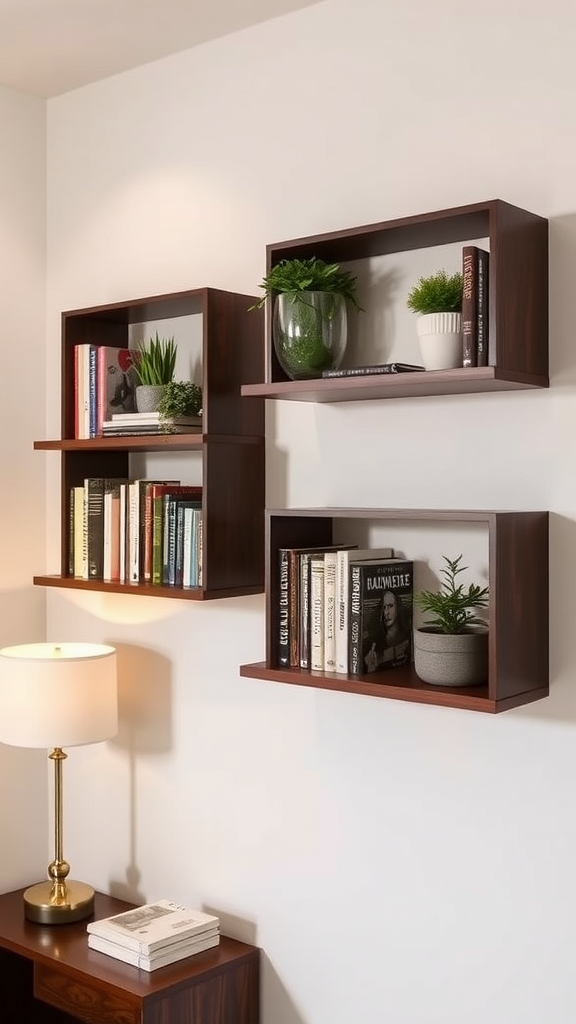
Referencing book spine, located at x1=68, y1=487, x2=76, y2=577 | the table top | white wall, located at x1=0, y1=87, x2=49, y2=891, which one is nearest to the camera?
the table top

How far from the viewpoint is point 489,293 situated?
191cm

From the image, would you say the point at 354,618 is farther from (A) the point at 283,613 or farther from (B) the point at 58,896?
(B) the point at 58,896

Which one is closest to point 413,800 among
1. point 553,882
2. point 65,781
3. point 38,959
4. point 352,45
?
point 553,882

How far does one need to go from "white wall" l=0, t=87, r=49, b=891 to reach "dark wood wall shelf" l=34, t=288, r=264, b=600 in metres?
0.36

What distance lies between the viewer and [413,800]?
7.34 feet

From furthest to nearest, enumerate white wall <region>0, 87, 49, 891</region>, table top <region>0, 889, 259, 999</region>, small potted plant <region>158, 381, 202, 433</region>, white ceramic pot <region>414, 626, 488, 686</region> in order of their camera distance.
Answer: white wall <region>0, 87, 49, 891</region>
small potted plant <region>158, 381, 202, 433</region>
table top <region>0, 889, 259, 999</region>
white ceramic pot <region>414, 626, 488, 686</region>

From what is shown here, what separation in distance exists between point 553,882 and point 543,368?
0.94 m

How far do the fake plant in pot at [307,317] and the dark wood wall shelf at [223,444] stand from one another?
0.26 metres

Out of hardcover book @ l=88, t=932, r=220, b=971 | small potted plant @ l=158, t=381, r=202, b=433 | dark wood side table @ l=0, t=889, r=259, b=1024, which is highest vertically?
small potted plant @ l=158, t=381, r=202, b=433

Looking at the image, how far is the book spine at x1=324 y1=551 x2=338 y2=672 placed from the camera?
213cm

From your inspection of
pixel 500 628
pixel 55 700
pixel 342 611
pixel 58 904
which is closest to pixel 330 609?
pixel 342 611

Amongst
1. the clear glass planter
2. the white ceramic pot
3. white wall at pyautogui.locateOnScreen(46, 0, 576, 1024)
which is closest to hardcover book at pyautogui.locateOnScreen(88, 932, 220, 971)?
white wall at pyautogui.locateOnScreen(46, 0, 576, 1024)

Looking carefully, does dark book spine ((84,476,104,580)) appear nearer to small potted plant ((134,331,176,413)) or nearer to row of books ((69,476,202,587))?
row of books ((69,476,202,587))

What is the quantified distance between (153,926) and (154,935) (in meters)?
0.06
